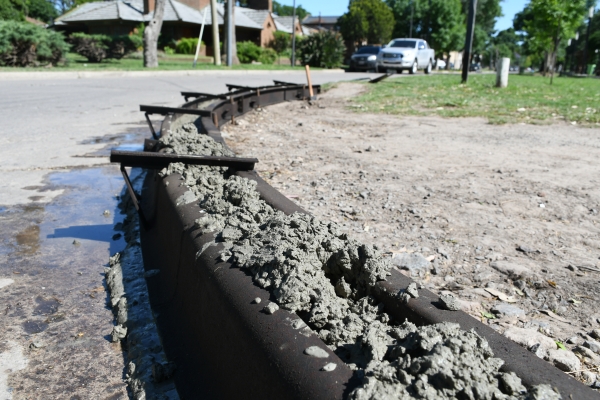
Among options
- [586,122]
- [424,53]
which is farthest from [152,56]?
[586,122]

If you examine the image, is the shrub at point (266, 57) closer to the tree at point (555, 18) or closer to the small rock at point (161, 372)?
the tree at point (555, 18)

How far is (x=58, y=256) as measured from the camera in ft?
10.7

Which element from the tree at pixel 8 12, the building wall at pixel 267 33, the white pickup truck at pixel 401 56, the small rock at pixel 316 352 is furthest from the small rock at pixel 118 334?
the tree at pixel 8 12

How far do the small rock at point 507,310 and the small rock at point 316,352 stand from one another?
55.9 inches

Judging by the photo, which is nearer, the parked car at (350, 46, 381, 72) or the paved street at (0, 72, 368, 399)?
the paved street at (0, 72, 368, 399)

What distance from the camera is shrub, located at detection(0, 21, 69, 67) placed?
20.2 metres

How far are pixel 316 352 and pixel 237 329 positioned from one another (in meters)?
0.37

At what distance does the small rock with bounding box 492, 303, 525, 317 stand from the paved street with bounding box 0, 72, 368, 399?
1724mm

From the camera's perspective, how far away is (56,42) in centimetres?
2156

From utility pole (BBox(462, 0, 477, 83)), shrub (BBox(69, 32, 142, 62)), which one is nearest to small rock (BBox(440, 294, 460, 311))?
utility pole (BBox(462, 0, 477, 83))

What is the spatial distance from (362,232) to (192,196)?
4.25ft

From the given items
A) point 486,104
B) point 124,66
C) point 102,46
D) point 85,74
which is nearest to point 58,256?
point 486,104

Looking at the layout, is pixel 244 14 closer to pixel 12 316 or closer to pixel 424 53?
pixel 424 53

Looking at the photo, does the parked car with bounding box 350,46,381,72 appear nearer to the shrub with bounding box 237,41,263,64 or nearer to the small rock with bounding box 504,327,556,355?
the shrub with bounding box 237,41,263,64
